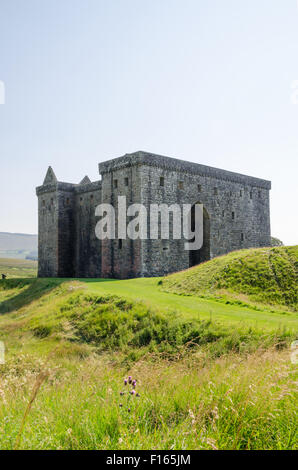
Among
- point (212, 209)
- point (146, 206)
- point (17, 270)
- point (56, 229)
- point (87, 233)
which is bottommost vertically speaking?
point (17, 270)

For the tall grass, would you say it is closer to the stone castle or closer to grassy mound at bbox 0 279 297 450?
grassy mound at bbox 0 279 297 450

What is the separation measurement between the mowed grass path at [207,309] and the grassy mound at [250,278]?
1.41 metres

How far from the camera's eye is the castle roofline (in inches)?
1124

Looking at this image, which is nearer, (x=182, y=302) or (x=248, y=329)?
(x=248, y=329)

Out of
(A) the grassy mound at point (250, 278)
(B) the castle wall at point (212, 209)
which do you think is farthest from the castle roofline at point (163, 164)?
(A) the grassy mound at point (250, 278)

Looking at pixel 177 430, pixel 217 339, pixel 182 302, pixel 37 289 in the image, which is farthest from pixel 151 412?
pixel 37 289

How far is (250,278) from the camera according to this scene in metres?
19.8

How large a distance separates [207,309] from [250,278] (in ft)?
19.0

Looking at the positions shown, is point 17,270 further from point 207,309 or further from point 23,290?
point 207,309

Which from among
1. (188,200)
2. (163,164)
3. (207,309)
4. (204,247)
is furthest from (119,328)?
Result: (204,247)

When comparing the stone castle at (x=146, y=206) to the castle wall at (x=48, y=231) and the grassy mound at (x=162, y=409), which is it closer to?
the castle wall at (x=48, y=231)

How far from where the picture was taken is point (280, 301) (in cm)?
1727

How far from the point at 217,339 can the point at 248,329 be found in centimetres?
94
